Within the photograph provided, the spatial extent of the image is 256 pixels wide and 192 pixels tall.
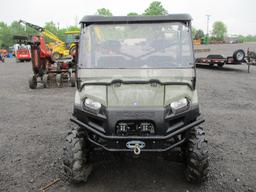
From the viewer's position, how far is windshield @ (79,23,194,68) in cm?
396

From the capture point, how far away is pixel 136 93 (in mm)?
3393

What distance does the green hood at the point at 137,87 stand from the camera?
3305mm

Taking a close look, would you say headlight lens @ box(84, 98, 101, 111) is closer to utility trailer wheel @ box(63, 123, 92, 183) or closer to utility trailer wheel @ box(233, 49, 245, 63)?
utility trailer wheel @ box(63, 123, 92, 183)

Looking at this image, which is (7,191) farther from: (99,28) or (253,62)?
(253,62)

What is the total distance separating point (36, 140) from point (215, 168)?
10.9ft

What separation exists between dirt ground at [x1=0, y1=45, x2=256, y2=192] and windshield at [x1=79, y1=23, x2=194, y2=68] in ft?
4.80

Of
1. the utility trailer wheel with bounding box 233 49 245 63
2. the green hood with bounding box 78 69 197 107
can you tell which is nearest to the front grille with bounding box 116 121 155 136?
the green hood with bounding box 78 69 197 107

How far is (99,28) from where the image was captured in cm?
403

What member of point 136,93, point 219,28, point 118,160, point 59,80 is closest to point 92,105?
point 136,93

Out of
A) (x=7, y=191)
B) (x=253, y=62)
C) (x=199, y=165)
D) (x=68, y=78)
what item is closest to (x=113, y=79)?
(x=199, y=165)

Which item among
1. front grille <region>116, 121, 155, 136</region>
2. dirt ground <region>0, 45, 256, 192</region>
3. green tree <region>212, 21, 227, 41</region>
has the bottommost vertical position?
dirt ground <region>0, 45, 256, 192</region>

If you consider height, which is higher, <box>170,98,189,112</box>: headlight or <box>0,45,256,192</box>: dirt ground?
<box>170,98,189,112</box>: headlight

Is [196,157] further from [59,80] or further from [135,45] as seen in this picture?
[59,80]

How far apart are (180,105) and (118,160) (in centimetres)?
155
